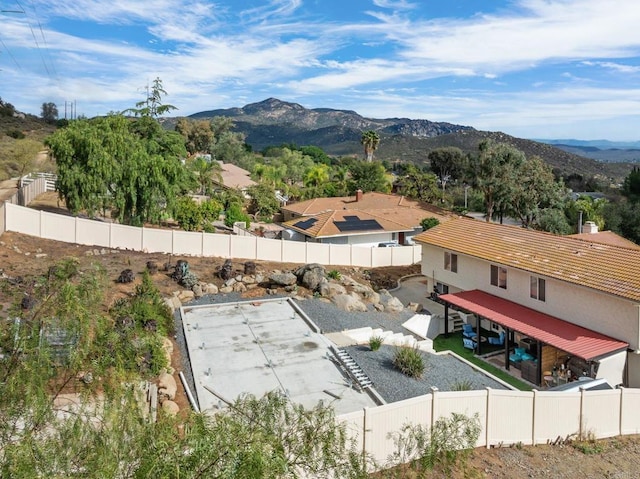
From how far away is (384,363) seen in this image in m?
19.2

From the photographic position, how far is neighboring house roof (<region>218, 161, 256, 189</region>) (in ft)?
213

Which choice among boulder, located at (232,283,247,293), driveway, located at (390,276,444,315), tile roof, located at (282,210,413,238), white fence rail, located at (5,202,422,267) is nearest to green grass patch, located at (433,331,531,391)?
driveway, located at (390,276,444,315)

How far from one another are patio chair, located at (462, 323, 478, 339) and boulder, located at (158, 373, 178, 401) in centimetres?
1455

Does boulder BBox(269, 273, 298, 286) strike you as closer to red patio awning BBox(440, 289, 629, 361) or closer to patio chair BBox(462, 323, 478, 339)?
red patio awning BBox(440, 289, 629, 361)

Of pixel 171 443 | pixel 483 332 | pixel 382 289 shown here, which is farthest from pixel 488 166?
pixel 171 443

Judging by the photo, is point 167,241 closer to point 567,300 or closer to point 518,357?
point 518,357

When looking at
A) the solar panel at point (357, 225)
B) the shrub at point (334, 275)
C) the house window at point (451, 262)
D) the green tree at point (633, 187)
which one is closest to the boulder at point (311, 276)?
the shrub at point (334, 275)

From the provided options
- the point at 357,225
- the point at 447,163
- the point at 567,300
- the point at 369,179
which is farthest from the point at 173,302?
the point at 447,163

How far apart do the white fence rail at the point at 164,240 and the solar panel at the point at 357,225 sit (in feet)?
21.1

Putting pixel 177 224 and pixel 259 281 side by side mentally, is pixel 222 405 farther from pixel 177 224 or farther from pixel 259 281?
pixel 177 224

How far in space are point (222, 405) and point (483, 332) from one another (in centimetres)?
1541

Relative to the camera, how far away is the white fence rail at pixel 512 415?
12273 mm

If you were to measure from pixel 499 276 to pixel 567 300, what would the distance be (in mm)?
3994

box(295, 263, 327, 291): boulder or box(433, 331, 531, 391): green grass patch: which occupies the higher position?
box(295, 263, 327, 291): boulder
